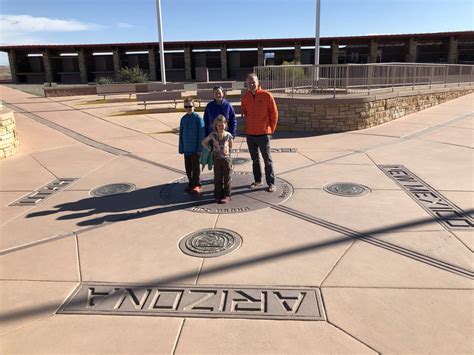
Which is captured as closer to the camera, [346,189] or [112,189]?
[346,189]

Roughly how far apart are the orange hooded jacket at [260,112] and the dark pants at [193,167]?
3.13ft

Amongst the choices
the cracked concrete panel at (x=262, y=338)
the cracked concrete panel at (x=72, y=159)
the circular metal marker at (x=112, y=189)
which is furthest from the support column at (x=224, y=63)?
the cracked concrete panel at (x=262, y=338)

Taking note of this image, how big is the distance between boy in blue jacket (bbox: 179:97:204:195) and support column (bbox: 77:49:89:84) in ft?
111

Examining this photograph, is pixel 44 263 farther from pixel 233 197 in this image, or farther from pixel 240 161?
pixel 240 161

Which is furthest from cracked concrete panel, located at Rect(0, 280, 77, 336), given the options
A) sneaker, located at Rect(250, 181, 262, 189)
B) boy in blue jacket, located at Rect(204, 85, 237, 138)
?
sneaker, located at Rect(250, 181, 262, 189)

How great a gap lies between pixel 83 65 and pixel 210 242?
3643 centimetres

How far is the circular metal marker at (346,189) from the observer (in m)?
5.62

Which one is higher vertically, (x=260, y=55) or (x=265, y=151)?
(x=260, y=55)

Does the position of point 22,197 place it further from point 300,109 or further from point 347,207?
point 300,109

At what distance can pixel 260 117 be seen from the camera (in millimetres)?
5688

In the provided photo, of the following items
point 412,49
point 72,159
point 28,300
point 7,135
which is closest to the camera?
point 28,300

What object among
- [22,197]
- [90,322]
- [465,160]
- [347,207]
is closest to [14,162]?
[22,197]

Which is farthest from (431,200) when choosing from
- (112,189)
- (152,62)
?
(152,62)

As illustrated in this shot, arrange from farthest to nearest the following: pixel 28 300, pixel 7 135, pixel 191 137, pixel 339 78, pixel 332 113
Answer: pixel 339 78, pixel 332 113, pixel 7 135, pixel 191 137, pixel 28 300
